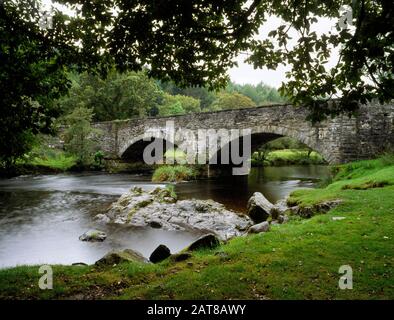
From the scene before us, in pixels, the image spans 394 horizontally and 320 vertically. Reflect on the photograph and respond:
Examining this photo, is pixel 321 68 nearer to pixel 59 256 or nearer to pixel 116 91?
pixel 59 256

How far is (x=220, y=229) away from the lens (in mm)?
10758

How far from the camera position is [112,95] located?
40.0 meters

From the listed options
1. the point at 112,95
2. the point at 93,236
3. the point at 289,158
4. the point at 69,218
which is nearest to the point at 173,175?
the point at 69,218

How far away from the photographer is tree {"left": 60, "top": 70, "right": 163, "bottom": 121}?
3806 centimetres

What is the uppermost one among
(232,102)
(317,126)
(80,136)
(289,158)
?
(232,102)

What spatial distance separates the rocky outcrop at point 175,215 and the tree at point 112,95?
88.1ft

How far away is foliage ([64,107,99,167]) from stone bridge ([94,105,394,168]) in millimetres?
6068

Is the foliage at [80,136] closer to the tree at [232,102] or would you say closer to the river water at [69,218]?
the river water at [69,218]

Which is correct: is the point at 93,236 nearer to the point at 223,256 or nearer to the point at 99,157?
the point at 223,256

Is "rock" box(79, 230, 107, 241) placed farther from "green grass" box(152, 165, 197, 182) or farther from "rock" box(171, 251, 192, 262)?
"green grass" box(152, 165, 197, 182)

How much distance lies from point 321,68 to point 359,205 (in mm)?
3977

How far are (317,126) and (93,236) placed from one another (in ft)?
46.7

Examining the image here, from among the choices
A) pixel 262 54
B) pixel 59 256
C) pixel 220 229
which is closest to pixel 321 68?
pixel 262 54

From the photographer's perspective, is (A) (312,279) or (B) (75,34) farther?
(B) (75,34)
